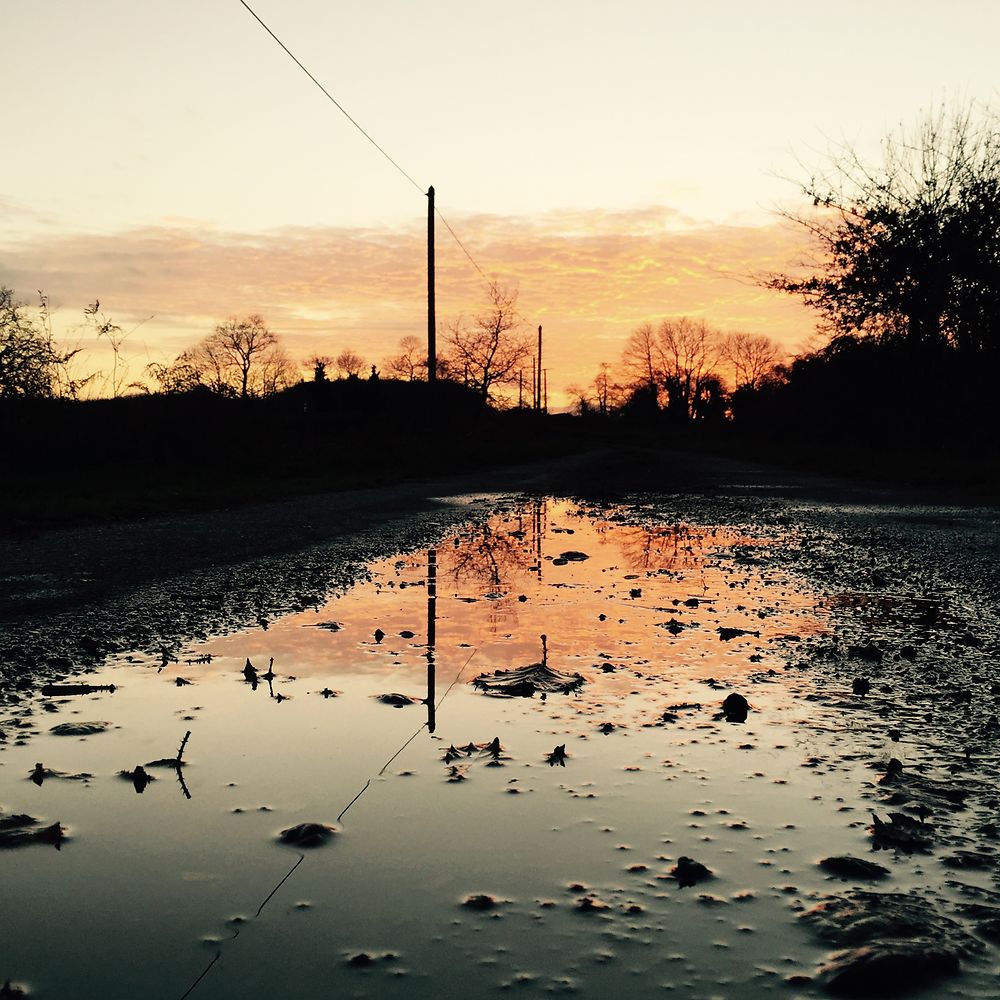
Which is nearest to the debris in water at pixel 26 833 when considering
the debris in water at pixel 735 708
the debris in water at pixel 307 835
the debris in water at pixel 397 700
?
the debris in water at pixel 307 835

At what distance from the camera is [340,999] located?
2.08 metres

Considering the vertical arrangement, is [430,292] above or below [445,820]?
above

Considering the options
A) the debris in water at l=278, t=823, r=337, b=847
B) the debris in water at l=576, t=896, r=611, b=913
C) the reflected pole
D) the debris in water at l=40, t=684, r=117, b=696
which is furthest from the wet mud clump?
the debris in water at l=40, t=684, r=117, b=696

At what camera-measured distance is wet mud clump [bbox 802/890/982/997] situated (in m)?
2.16

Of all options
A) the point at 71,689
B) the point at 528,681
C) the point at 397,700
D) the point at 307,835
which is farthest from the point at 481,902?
the point at 71,689

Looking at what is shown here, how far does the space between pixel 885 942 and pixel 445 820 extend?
136 cm

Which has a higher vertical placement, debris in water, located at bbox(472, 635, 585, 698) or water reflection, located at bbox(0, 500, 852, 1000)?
debris in water, located at bbox(472, 635, 585, 698)

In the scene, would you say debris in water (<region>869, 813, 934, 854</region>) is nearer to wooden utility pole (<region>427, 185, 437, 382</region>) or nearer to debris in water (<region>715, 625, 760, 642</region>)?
debris in water (<region>715, 625, 760, 642</region>)

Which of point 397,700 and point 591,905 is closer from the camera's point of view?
point 591,905

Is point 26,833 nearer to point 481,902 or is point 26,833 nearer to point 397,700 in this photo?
point 481,902

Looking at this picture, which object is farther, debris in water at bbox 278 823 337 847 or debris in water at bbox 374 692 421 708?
debris in water at bbox 374 692 421 708

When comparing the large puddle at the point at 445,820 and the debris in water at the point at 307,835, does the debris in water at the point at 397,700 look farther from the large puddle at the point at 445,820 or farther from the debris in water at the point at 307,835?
the debris in water at the point at 307,835

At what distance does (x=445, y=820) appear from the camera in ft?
10.2

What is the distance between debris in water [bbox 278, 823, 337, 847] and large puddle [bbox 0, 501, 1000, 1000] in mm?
11
